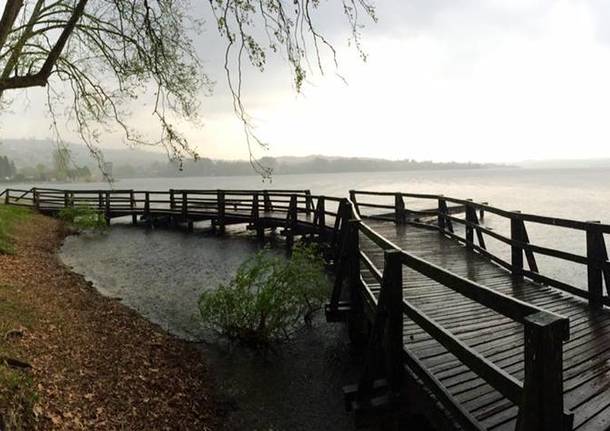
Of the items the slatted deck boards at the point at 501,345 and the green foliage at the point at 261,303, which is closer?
the slatted deck boards at the point at 501,345

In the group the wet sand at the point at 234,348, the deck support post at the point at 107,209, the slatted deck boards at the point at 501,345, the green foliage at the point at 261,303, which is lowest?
the wet sand at the point at 234,348

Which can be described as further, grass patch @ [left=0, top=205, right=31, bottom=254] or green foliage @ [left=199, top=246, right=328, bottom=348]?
grass patch @ [left=0, top=205, right=31, bottom=254]

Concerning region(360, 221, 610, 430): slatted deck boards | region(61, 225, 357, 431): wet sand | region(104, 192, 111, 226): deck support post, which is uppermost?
region(104, 192, 111, 226): deck support post

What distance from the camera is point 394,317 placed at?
12.4ft

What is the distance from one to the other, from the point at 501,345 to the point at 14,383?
193 inches

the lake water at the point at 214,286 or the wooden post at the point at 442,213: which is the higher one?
the wooden post at the point at 442,213

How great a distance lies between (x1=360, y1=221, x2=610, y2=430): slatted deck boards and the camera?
115 inches

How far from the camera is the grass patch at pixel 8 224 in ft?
38.7

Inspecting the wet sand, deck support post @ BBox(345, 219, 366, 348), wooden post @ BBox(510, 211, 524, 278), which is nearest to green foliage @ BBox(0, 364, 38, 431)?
the wet sand

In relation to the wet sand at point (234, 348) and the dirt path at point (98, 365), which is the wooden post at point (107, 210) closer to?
the wet sand at point (234, 348)

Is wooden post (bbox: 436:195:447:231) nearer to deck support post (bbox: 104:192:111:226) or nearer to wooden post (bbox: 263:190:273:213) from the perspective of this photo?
wooden post (bbox: 263:190:273:213)

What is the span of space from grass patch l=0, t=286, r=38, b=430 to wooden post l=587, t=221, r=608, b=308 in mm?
6473

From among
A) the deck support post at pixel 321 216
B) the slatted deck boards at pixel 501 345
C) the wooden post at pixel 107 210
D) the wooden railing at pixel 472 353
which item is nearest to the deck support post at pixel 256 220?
the deck support post at pixel 321 216

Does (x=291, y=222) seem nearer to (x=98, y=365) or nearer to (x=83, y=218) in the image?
(x=98, y=365)
